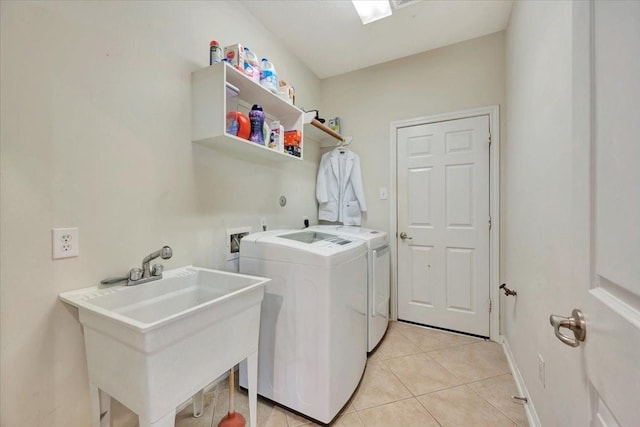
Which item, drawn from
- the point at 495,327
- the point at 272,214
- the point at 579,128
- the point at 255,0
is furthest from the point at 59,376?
the point at 495,327

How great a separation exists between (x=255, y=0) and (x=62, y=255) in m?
1.96

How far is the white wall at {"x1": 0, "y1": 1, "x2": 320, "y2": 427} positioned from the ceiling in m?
0.62

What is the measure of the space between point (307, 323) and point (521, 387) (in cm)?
141

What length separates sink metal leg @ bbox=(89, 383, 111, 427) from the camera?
1003 millimetres

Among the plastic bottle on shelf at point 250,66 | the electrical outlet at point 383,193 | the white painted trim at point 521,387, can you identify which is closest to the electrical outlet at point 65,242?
the plastic bottle on shelf at point 250,66

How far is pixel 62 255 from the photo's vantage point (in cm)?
99

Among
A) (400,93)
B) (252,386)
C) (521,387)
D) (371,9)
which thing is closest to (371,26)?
(371,9)

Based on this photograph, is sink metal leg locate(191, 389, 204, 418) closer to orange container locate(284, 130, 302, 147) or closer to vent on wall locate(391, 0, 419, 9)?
orange container locate(284, 130, 302, 147)

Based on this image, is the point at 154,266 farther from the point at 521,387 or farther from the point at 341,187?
the point at 521,387

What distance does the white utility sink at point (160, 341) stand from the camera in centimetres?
80

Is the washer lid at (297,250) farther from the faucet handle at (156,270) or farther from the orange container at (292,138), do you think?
the orange container at (292,138)

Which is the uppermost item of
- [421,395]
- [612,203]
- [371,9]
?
[371,9]

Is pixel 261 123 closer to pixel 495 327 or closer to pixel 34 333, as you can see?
pixel 34 333

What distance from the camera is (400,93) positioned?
2607 millimetres
